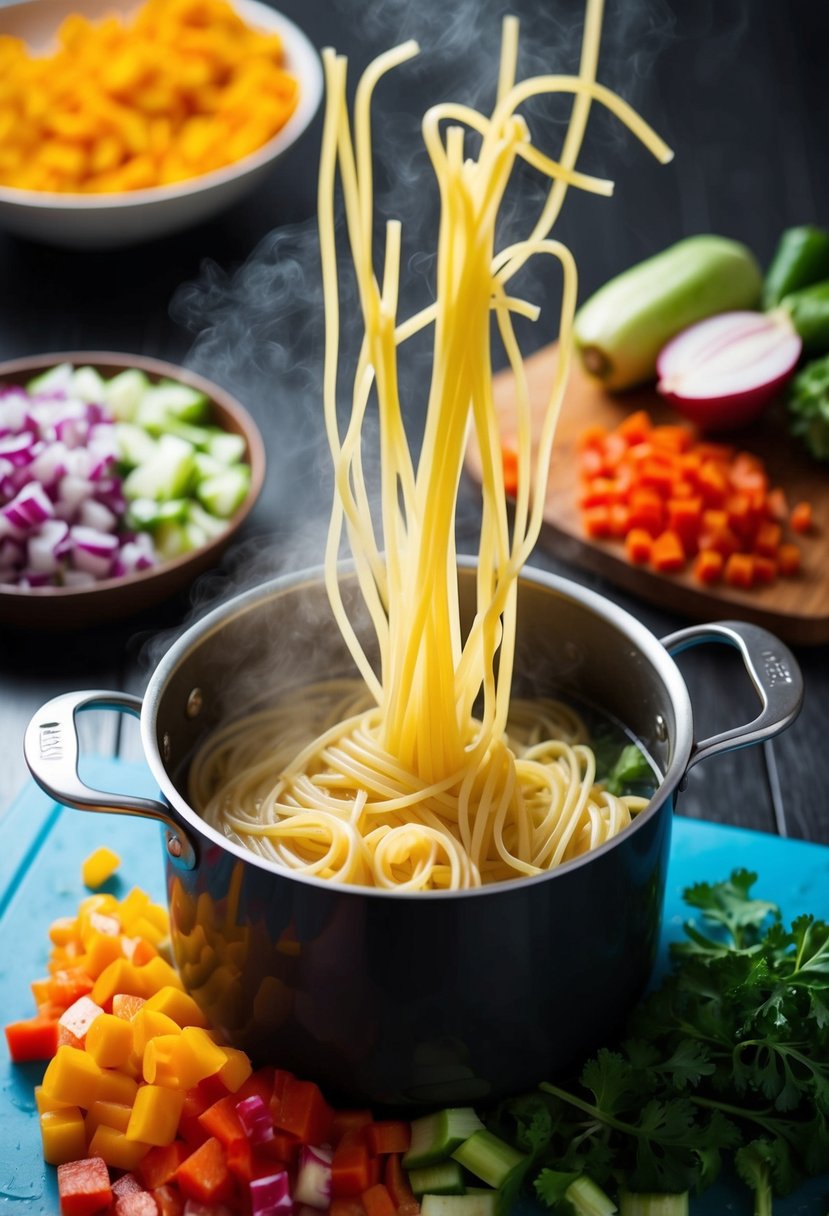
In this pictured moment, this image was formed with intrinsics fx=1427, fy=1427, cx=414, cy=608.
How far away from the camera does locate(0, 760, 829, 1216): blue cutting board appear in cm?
162

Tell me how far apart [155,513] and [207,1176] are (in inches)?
45.9

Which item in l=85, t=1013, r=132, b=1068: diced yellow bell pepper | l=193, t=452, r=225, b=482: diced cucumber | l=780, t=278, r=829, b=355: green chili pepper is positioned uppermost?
l=780, t=278, r=829, b=355: green chili pepper

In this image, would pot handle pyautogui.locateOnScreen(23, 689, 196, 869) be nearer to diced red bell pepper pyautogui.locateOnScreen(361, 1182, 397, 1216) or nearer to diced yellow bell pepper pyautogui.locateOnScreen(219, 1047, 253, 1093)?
diced yellow bell pepper pyautogui.locateOnScreen(219, 1047, 253, 1093)

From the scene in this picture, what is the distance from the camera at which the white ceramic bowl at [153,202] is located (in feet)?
8.69

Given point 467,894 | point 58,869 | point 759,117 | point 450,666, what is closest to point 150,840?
point 58,869

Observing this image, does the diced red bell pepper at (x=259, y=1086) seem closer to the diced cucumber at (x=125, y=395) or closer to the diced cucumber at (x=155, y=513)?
the diced cucumber at (x=155, y=513)

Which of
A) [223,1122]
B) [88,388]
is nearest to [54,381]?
[88,388]

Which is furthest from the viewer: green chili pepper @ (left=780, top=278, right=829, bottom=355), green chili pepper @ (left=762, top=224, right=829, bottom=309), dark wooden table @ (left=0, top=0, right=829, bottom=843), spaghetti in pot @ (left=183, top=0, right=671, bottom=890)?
green chili pepper @ (left=762, top=224, right=829, bottom=309)

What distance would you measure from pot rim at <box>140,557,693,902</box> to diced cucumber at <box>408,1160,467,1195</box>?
0.27m

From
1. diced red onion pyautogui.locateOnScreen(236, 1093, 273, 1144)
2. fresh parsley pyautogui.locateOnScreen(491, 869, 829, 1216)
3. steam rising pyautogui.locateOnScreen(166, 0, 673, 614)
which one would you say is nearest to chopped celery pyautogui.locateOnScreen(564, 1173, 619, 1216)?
fresh parsley pyautogui.locateOnScreen(491, 869, 829, 1216)

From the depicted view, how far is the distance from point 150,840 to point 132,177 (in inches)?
59.0

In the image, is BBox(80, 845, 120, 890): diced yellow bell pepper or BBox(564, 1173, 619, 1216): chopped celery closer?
BBox(564, 1173, 619, 1216): chopped celery

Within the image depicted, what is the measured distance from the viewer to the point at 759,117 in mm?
3414

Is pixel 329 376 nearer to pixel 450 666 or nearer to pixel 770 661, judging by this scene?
pixel 450 666
